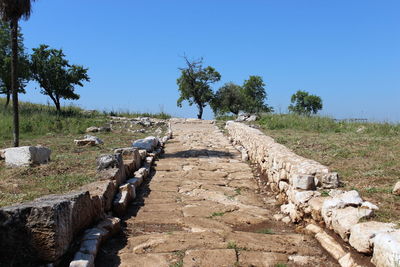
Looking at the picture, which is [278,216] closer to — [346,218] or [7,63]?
[346,218]

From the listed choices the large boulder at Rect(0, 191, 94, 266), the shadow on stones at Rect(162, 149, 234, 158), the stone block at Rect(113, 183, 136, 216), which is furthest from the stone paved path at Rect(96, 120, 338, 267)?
the shadow on stones at Rect(162, 149, 234, 158)

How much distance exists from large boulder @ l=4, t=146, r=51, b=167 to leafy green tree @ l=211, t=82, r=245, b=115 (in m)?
29.3

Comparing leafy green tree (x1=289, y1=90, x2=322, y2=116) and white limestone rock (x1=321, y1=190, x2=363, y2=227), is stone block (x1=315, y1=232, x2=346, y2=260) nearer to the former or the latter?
white limestone rock (x1=321, y1=190, x2=363, y2=227)

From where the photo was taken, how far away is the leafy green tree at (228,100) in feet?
121

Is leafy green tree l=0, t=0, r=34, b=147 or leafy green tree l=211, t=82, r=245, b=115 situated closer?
leafy green tree l=0, t=0, r=34, b=147

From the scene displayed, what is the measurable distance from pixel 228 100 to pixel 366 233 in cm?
3431

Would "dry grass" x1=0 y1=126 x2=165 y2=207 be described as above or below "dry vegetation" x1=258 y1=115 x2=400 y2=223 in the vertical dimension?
below

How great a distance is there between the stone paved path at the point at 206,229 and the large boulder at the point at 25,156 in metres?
2.41

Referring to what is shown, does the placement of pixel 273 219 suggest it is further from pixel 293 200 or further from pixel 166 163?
pixel 166 163

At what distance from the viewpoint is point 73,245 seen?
126 inches

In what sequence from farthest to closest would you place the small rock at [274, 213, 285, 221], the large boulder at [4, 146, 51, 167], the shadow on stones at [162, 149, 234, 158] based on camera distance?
the shadow on stones at [162, 149, 234, 158], the large boulder at [4, 146, 51, 167], the small rock at [274, 213, 285, 221]

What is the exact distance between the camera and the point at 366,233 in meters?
2.96

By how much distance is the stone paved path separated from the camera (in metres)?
3.23

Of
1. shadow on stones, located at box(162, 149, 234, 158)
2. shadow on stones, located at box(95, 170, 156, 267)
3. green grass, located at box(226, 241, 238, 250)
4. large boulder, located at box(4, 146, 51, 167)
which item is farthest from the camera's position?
shadow on stones, located at box(162, 149, 234, 158)
